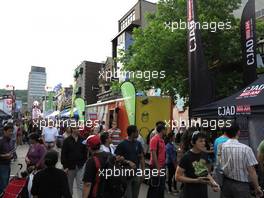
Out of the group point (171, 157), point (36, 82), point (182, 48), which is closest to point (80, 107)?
point (182, 48)

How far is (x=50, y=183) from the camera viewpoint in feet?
16.5

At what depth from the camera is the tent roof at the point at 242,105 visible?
9.25 m

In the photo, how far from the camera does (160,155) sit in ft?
27.5

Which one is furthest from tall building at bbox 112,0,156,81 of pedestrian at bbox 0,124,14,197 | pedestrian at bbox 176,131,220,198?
pedestrian at bbox 176,131,220,198

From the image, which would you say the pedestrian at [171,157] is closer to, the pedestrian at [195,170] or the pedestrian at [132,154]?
the pedestrian at [132,154]

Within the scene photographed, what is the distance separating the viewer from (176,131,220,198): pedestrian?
16.9 ft

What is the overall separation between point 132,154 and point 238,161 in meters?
2.12

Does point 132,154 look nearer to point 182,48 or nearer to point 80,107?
point 182,48

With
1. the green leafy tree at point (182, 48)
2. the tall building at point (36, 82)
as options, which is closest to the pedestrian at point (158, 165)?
the green leafy tree at point (182, 48)

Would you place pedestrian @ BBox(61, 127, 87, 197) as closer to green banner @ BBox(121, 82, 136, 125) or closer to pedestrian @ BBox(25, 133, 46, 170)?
pedestrian @ BBox(25, 133, 46, 170)

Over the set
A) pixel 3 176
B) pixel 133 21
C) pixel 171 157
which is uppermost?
pixel 133 21

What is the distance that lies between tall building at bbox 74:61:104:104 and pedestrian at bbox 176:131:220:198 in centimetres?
5882

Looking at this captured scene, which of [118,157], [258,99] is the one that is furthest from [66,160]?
[258,99]

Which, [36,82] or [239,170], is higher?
[36,82]
